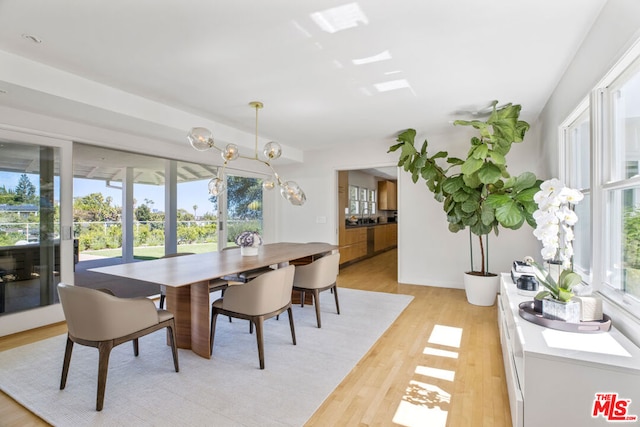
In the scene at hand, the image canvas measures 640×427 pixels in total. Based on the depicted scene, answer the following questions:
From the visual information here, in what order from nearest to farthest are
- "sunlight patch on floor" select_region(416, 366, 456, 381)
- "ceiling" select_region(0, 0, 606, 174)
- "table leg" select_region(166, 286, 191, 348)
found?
"ceiling" select_region(0, 0, 606, 174) → "sunlight patch on floor" select_region(416, 366, 456, 381) → "table leg" select_region(166, 286, 191, 348)

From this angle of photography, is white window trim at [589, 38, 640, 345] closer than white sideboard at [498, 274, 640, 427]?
No

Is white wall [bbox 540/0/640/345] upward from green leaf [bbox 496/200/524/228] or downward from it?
upward

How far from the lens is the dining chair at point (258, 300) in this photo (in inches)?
95.5

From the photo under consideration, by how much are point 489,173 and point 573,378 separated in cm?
259

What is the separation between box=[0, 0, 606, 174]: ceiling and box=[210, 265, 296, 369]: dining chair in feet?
5.86

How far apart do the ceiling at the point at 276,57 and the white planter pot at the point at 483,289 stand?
83.8 inches

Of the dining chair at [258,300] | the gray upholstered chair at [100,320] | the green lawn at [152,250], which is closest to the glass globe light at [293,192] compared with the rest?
the dining chair at [258,300]

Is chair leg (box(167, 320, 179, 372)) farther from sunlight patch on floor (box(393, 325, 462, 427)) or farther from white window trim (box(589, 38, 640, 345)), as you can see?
white window trim (box(589, 38, 640, 345))

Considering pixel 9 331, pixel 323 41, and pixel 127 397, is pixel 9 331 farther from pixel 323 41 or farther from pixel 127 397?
pixel 323 41

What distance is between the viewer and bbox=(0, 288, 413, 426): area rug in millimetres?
1854

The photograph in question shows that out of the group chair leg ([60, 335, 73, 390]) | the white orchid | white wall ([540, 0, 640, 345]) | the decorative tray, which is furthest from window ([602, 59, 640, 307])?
chair leg ([60, 335, 73, 390])

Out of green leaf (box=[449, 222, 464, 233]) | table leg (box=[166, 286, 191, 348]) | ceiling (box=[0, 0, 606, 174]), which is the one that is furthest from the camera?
green leaf (box=[449, 222, 464, 233])

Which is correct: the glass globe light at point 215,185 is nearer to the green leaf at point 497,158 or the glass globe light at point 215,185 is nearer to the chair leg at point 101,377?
the chair leg at point 101,377

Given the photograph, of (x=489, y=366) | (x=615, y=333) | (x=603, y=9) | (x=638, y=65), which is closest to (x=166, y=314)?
(x=489, y=366)
